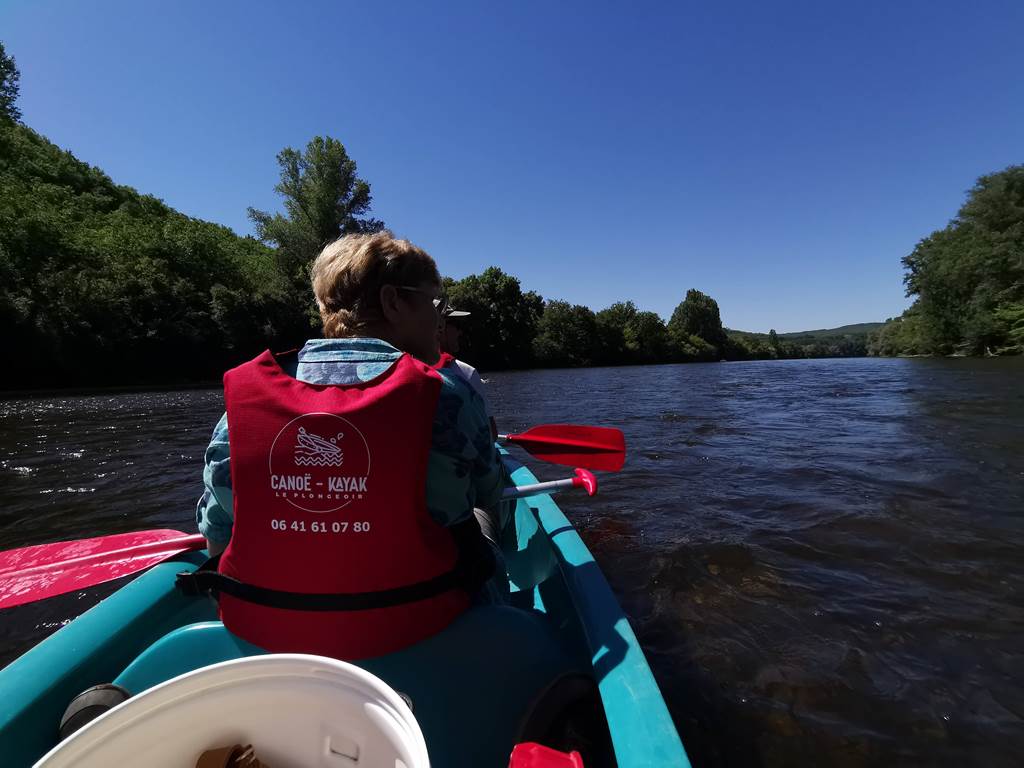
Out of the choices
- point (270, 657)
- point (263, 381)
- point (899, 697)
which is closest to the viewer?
point (270, 657)

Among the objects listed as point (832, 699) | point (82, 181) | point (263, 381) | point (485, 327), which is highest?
point (82, 181)

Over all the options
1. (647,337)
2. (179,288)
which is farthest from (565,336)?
(179,288)

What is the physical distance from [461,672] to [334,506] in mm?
481

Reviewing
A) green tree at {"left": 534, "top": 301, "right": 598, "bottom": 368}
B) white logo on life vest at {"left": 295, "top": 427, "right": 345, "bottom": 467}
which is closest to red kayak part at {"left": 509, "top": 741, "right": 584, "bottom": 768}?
white logo on life vest at {"left": 295, "top": 427, "right": 345, "bottom": 467}

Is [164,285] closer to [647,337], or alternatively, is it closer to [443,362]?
[443,362]

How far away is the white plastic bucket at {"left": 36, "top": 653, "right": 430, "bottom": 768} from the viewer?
68 centimetres

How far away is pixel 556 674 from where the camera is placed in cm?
123

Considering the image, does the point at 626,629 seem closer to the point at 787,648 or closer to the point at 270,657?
the point at 270,657

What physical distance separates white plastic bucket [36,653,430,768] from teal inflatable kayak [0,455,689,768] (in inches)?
10.8

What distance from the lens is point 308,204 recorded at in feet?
107

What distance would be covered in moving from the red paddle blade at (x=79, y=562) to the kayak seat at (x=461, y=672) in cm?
97

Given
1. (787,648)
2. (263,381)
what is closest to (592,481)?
(787,648)

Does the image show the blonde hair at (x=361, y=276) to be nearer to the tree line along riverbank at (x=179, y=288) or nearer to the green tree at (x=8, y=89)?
the tree line along riverbank at (x=179, y=288)

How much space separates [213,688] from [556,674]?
787 millimetres
